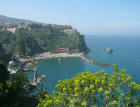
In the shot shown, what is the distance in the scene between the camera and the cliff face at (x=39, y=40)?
172 feet

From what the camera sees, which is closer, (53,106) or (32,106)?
(53,106)

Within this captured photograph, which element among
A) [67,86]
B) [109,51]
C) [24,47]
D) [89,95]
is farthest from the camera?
[109,51]

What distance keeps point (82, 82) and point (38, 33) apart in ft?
207

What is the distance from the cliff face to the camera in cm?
5254

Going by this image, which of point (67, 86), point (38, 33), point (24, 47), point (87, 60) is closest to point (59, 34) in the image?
point (38, 33)

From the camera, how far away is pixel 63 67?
41.0 m

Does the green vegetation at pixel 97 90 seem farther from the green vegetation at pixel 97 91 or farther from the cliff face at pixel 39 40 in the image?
the cliff face at pixel 39 40

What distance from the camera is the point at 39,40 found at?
62.2m

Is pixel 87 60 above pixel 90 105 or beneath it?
beneath

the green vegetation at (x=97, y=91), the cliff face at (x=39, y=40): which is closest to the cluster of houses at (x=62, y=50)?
the cliff face at (x=39, y=40)

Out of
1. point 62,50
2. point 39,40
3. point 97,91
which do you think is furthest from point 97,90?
point 39,40

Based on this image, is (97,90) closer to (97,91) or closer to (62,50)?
(97,91)

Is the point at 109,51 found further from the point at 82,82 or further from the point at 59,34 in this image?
the point at 82,82

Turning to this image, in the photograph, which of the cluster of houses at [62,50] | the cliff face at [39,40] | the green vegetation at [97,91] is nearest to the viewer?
the green vegetation at [97,91]
